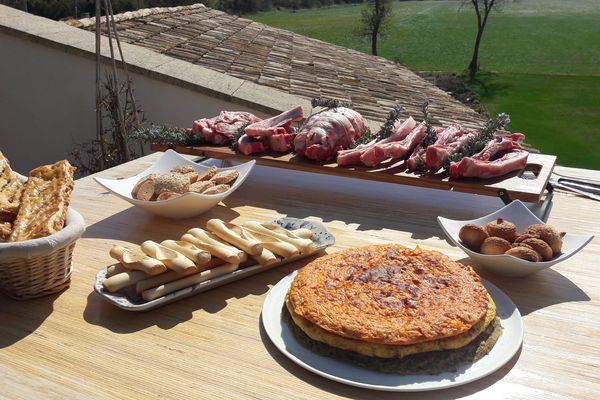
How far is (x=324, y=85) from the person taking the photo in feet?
24.8

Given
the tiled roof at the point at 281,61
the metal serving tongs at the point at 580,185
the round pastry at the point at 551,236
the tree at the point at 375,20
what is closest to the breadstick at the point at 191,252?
the round pastry at the point at 551,236


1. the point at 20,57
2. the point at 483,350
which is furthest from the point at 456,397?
the point at 20,57

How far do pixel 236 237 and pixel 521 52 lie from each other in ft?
114

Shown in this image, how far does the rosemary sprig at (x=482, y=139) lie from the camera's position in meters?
2.47

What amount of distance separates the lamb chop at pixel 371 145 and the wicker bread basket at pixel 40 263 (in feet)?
4.06

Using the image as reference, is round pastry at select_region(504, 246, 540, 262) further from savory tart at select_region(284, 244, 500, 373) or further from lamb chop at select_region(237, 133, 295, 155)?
lamb chop at select_region(237, 133, 295, 155)

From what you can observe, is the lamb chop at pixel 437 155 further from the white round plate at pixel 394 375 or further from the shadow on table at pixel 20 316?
the shadow on table at pixel 20 316

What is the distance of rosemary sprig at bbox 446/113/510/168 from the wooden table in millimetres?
342

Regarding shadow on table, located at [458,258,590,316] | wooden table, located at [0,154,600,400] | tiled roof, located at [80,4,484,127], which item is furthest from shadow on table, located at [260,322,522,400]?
tiled roof, located at [80,4,484,127]

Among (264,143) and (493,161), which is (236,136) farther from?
(493,161)

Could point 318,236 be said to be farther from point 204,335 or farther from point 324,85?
point 324,85

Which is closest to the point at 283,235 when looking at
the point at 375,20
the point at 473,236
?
the point at 473,236

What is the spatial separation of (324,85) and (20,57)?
3.55 meters

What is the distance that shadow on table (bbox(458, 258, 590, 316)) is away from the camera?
1.74 metres
